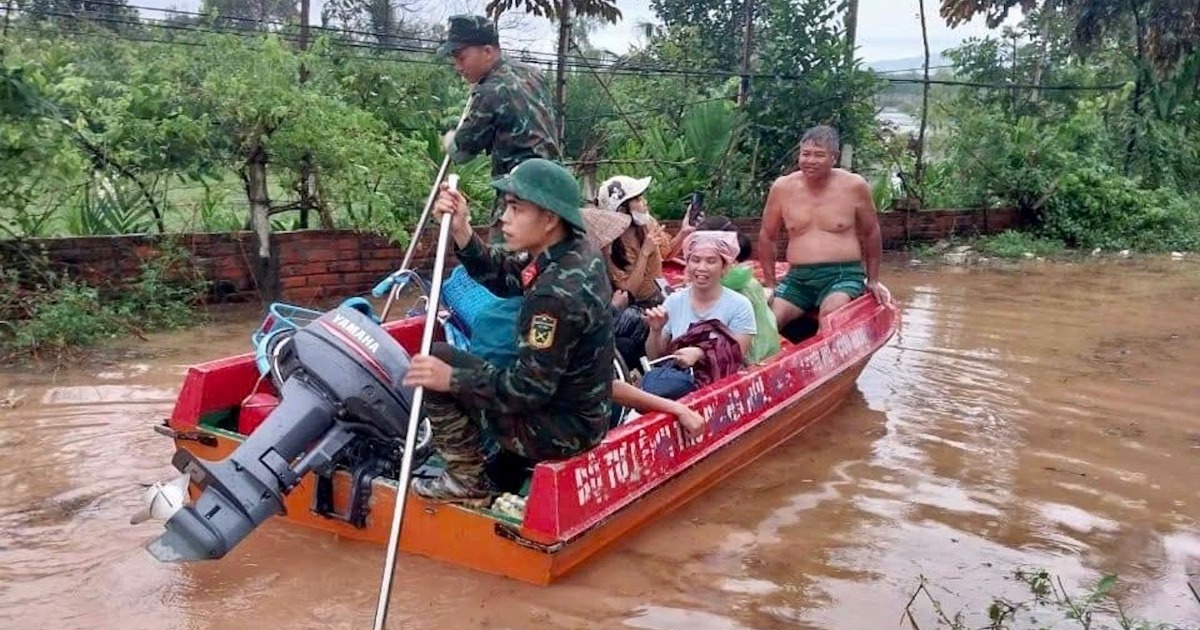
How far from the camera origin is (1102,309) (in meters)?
9.94

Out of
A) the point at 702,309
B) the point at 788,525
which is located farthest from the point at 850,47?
the point at 788,525

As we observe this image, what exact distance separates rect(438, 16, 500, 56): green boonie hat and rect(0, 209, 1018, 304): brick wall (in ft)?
10.8

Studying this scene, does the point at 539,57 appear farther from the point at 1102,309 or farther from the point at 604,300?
the point at 604,300

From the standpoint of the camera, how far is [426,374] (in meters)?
3.43

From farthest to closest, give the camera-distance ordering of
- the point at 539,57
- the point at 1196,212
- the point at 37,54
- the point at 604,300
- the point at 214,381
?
the point at 1196,212, the point at 539,57, the point at 37,54, the point at 214,381, the point at 604,300

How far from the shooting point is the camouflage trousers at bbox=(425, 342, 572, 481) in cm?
378

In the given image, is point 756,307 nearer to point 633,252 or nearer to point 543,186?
point 633,252

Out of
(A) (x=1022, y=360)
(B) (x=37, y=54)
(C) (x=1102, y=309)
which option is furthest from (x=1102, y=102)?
(B) (x=37, y=54)

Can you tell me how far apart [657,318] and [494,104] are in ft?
4.07

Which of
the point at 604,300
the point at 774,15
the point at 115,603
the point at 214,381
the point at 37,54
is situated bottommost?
the point at 115,603

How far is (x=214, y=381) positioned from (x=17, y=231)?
165 inches

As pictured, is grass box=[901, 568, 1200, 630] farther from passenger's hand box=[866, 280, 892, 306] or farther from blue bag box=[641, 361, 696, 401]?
passenger's hand box=[866, 280, 892, 306]

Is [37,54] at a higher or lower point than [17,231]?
higher

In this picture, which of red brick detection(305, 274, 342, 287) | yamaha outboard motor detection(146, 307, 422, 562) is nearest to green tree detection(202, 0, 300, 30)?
red brick detection(305, 274, 342, 287)
